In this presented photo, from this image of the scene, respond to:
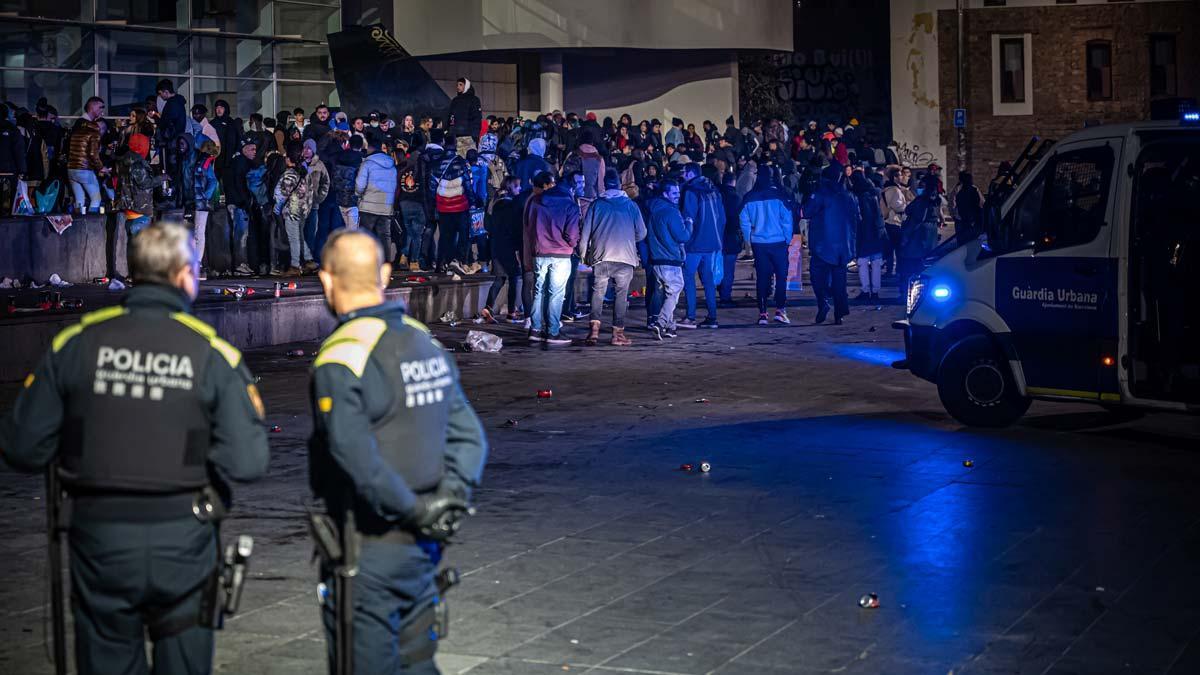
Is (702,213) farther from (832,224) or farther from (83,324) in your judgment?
(83,324)

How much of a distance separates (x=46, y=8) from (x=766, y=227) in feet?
63.1

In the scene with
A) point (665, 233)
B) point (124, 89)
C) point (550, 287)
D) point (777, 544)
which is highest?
point (124, 89)

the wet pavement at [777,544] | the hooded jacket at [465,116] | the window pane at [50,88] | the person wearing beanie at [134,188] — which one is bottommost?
the wet pavement at [777,544]

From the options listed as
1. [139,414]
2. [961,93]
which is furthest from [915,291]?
[961,93]

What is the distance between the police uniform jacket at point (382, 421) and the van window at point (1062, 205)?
7.81 metres

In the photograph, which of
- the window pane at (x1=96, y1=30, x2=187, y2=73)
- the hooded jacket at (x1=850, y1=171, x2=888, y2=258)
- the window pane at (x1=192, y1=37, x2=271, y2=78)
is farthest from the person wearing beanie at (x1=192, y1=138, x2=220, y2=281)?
the window pane at (x1=192, y1=37, x2=271, y2=78)

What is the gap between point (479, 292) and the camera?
74.0 feet

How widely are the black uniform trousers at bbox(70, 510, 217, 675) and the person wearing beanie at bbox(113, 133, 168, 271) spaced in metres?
15.5

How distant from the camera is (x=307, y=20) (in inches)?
1560

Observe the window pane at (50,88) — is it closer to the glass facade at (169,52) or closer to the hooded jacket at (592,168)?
the glass facade at (169,52)

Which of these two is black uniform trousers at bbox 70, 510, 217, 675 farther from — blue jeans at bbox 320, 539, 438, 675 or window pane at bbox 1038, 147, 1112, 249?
window pane at bbox 1038, 147, 1112, 249

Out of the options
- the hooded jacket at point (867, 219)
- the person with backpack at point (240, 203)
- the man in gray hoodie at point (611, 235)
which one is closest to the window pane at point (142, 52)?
the person with backpack at point (240, 203)

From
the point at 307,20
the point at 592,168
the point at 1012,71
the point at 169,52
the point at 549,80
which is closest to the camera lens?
the point at 592,168

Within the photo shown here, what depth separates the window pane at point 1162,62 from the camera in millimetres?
50906
